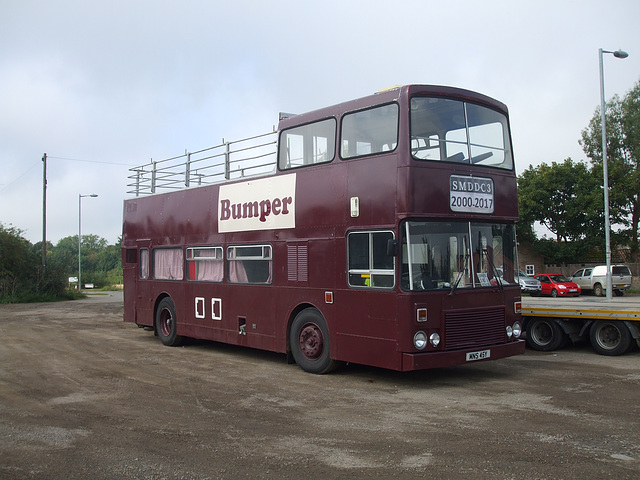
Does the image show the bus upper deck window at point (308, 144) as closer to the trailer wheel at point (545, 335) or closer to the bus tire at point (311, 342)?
the bus tire at point (311, 342)

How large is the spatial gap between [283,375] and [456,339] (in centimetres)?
313

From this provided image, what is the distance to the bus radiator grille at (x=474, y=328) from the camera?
9352 mm

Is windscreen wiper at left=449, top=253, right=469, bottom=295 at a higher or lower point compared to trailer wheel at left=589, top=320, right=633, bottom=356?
higher

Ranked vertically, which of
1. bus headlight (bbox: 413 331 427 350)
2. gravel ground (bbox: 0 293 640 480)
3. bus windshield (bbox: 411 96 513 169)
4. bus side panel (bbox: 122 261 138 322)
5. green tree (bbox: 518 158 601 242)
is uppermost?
green tree (bbox: 518 158 601 242)

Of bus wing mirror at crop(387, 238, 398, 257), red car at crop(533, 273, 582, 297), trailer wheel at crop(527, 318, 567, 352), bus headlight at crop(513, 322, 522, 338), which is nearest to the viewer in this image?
bus wing mirror at crop(387, 238, 398, 257)

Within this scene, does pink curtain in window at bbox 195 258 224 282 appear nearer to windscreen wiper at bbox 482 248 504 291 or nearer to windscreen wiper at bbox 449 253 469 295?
windscreen wiper at bbox 449 253 469 295

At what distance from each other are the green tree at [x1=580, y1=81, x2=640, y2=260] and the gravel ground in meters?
34.5

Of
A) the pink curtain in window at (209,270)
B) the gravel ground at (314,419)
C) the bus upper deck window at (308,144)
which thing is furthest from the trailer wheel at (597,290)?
the bus upper deck window at (308,144)

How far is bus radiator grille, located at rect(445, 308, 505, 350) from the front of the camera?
9.35 m

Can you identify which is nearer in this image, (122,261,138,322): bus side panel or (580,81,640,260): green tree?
(122,261,138,322): bus side panel

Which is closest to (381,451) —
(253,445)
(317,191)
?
(253,445)

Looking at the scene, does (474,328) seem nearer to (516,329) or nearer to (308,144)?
(516,329)

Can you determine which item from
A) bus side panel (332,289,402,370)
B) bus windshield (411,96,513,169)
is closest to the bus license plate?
bus side panel (332,289,402,370)

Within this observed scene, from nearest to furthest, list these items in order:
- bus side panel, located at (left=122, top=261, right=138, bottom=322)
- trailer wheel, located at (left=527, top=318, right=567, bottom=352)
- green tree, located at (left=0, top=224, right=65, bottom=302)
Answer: trailer wheel, located at (left=527, top=318, right=567, bottom=352), bus side panel, located at (left=122, top=261, right=138, bottom=322), green tree, located at (left=0, top=224, right=65, bottom=302)
